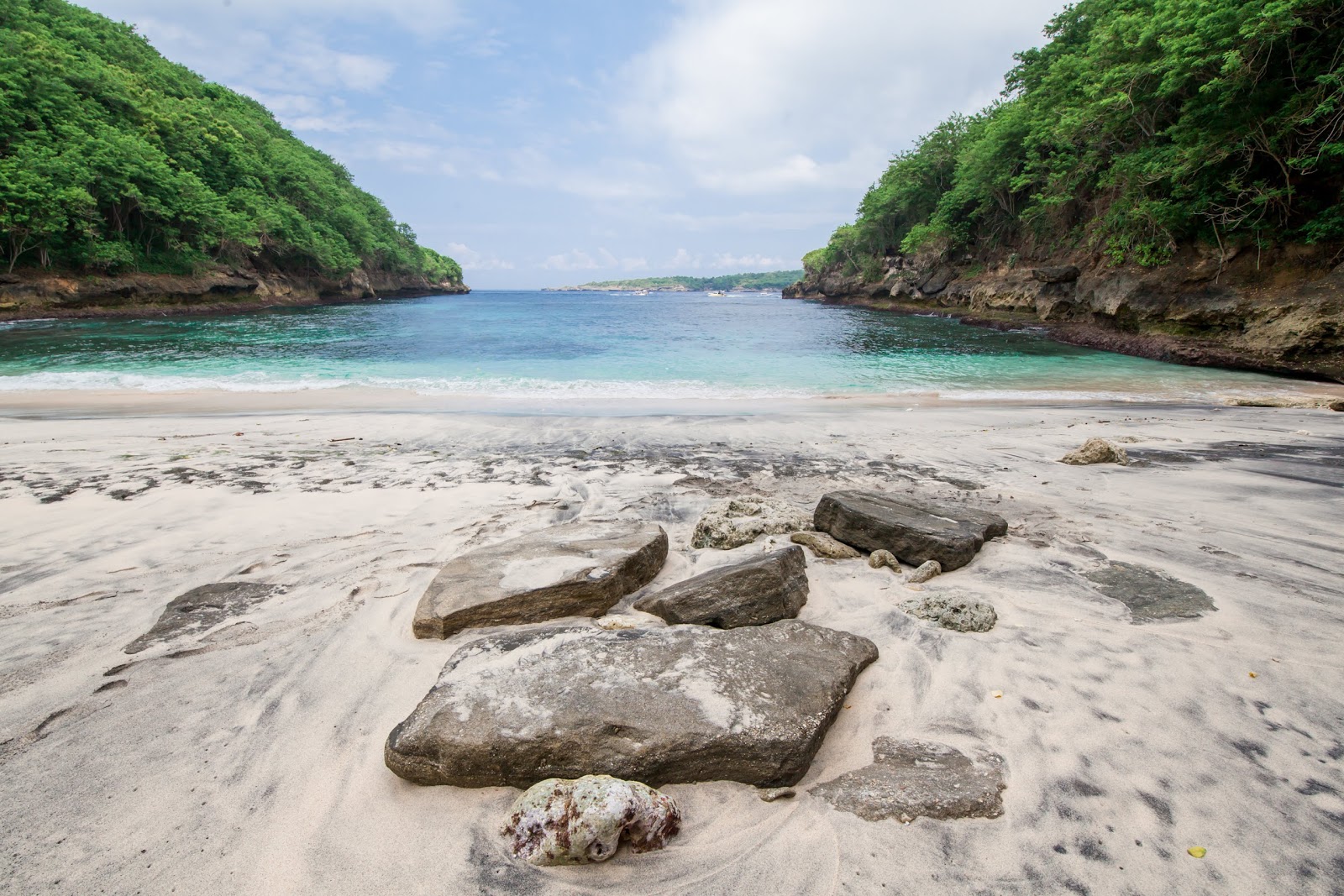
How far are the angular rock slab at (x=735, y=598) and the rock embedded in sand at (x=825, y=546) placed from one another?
68cm

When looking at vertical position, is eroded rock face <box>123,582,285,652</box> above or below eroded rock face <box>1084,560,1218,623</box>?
above

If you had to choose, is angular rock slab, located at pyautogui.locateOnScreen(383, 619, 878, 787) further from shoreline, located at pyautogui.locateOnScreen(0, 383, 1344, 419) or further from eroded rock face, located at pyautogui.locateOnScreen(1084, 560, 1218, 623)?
shoreline, located at pyautogui.locateOnScreen(0, 383, 1344, 419)

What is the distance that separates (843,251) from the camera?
68375mm

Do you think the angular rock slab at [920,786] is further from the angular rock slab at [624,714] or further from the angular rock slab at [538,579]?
the angular rock slab at [538,579]

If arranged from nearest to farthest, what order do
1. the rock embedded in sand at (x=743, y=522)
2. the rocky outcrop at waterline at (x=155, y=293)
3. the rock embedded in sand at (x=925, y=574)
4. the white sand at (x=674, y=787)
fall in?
the white sand at (x=674, y=787), the rock embedded in sand at (x=925, y=574), the rock embedded in sand at (x=743, y=522), the rocky outcrop at waterline at (x=155, y=293)

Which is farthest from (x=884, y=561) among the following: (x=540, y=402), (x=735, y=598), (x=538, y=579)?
(x=540, y=402)

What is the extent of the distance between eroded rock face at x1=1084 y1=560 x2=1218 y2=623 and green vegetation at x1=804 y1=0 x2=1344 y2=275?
17385 mm

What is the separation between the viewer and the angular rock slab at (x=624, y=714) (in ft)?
6.24

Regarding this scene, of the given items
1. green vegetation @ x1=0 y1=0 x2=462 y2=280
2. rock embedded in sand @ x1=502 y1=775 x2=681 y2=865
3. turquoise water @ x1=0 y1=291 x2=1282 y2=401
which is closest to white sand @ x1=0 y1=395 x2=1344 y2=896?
rock embedded in sand @ x1=502 y1=775 x2=681 y2=865

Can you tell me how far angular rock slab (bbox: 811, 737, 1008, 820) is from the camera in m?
1.80

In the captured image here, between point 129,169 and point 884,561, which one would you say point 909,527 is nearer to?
point 884,561

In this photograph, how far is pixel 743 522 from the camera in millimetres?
4141

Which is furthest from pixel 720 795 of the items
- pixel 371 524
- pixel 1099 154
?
pixel 1099 154

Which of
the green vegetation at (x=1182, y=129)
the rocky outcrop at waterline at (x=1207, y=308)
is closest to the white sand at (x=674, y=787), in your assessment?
the rocky outcrop at waterline at (x=1207, y=308)
